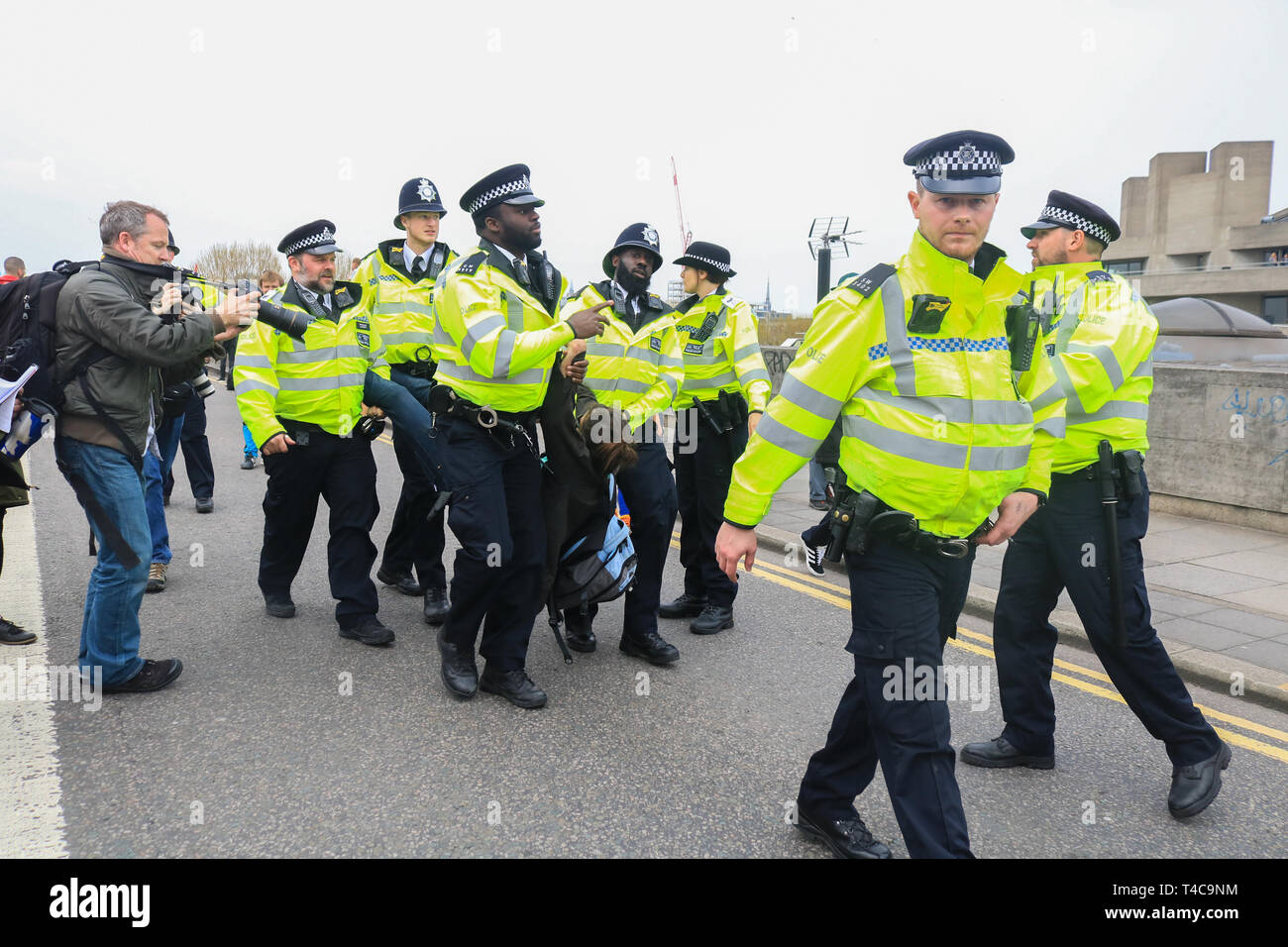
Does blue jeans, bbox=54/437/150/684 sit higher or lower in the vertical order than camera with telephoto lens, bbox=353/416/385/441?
lower

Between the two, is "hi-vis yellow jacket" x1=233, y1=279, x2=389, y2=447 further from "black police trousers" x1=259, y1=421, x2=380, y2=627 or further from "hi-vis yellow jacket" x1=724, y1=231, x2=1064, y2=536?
"hi-vis yellow jacket" x1=724, y1=231, x2=1064, y2=536

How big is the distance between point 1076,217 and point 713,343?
220 centimetres

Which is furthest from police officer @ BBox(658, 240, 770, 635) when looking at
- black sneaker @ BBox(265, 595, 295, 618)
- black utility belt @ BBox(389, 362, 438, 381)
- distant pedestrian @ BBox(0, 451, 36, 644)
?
distant pedestrian @ BBox(0, 451, 36, 644)

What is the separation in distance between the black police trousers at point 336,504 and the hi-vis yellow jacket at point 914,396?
3001 millimetres

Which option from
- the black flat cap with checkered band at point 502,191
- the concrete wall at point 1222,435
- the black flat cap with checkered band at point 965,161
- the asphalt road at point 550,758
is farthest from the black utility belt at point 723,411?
the concrete wall at point 1222,435

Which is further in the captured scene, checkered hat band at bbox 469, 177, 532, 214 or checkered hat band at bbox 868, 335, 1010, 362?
checkered hat band at bbox 469, 177, 532, 214

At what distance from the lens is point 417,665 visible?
462cm

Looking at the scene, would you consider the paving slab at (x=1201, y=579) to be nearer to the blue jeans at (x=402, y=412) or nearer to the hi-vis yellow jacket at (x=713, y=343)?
the hi-vis yellow jacket at (x=713, y=343)

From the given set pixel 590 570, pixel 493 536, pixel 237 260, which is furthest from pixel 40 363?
pixel 237 260

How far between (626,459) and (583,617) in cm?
100

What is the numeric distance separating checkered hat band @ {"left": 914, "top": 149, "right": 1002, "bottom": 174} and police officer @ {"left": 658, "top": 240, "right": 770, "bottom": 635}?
2.70 m

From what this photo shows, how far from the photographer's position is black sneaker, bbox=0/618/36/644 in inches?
189
